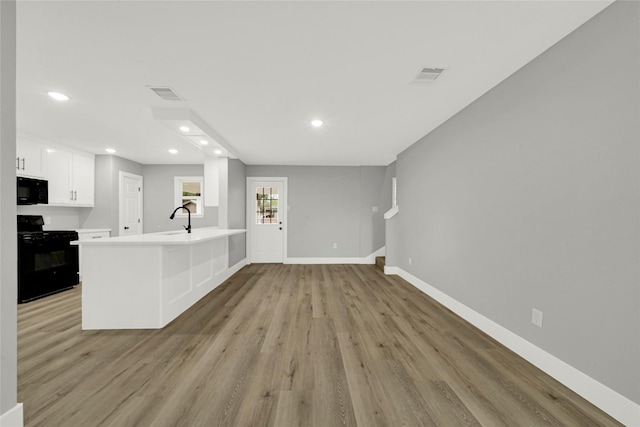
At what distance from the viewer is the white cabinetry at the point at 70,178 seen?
4559 mm

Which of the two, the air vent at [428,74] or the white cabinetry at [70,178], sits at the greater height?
the air vent at [428,74]

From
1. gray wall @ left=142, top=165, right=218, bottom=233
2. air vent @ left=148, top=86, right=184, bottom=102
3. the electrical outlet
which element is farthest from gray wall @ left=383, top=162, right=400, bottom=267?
gray wall @ left=142, top=165, right=218, bottom=233

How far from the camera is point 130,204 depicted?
6.04 meters

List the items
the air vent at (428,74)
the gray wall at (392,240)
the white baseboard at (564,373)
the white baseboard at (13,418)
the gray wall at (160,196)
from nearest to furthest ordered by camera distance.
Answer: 1. the white baseboard at (13,418)
2. the white baseboard at (564,373)
3. the air vent at (428,74)
4. the gray wall at (392,240)
5. the gray wall at (160,196)

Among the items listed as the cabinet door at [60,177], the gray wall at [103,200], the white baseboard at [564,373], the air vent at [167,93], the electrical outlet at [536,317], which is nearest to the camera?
the white baseboard at [564,373]

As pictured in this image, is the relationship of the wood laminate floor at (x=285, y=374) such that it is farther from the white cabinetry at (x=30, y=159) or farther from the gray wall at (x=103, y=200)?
Result: the gray wall at (x=103, y=200)

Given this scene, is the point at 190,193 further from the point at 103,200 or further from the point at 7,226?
the point at 7,226

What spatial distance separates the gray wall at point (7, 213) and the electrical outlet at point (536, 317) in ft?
11.2

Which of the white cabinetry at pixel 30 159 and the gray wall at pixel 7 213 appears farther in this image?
the white cabinetry at pixel 30 159

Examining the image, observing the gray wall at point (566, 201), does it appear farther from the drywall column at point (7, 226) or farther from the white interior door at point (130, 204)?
the white interior door at point (130, 204)

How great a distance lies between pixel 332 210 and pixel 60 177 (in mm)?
5412

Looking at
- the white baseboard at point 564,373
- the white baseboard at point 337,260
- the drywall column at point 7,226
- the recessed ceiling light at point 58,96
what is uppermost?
the recessed ceiling light at point 58,96

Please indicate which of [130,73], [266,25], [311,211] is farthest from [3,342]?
[311,211]

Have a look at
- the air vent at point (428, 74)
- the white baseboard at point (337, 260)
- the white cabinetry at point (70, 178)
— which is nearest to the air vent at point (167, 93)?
the air vent at point (428, 74)
